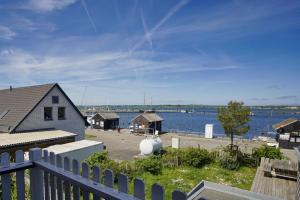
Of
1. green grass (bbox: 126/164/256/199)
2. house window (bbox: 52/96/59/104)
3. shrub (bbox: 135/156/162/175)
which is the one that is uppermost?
house window (bbox: 52/96/59/104)

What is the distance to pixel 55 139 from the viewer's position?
67.0 feet

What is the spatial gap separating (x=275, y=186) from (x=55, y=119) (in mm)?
19838

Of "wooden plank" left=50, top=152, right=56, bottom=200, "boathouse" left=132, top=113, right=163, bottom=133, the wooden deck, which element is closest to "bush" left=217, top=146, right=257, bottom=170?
the wooden deck

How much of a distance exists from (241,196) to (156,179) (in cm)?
699

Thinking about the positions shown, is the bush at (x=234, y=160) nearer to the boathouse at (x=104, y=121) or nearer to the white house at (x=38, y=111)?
the white house at (x=38, y=111)

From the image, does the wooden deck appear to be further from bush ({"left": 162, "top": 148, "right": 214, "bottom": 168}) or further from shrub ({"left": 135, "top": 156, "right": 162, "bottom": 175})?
shrub ({"left": 135, "top": 156, "right": 162, "bottom": 175})

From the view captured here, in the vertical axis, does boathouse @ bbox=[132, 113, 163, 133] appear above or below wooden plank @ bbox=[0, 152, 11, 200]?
below

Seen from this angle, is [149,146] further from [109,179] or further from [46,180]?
[109,179]

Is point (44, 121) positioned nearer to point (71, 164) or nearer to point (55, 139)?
point (55, 139)

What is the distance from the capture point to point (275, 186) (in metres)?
13.2

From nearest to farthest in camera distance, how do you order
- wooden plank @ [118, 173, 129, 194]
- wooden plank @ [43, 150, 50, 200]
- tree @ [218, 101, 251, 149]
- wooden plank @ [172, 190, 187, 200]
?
wooden plank @ [172, 190, 187, 200]
wooden plank @ [118, 173, 129, 194]
wooden plank @ [43, 150, 50, 200]
tree @ [218, 101, 251, 149]

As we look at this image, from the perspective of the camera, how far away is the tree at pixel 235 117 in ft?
75.7

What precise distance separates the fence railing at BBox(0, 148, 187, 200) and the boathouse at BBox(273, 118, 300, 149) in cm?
3347

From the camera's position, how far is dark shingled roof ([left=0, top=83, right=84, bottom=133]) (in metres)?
21.0
